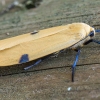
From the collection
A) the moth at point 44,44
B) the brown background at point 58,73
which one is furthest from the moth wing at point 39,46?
the brown background at point 58,73

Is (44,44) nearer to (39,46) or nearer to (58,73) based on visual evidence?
(39,46)

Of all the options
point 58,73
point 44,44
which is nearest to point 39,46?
point 44,44

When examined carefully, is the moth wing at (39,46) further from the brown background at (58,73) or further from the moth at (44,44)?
the brown background at (58,73)

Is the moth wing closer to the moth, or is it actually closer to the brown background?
the moth

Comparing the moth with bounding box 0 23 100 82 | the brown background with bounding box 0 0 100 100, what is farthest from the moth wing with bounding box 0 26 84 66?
the brown background with bounding box 0 0 100 100

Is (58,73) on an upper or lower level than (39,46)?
lower

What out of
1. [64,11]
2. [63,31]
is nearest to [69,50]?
[63,31]

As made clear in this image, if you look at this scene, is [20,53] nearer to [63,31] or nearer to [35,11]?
[63,31]
